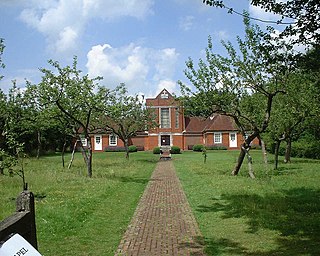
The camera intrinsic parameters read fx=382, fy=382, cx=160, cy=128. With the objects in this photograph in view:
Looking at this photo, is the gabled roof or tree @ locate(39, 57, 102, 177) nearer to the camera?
tree @ locate(39, 57, 102, 177)

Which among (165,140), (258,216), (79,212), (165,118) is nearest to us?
(258,216)

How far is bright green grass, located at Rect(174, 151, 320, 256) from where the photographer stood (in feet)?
26.0

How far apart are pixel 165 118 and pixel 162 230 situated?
55.6m

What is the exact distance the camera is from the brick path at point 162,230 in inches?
306

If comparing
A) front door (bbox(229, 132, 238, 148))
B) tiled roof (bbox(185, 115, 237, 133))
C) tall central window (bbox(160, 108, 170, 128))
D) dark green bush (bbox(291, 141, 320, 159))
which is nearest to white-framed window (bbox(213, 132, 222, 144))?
tiled roof (bbox(185, 115, 237, 133))

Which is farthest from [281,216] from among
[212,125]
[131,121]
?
[212,125]

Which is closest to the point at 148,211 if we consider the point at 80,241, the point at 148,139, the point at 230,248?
the point at 80,241

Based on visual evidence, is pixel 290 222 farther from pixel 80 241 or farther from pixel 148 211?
pixel 80 241

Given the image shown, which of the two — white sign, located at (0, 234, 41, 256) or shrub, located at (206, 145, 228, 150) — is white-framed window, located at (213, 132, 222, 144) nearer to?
shrub, located at (206, 145, 228, 150)


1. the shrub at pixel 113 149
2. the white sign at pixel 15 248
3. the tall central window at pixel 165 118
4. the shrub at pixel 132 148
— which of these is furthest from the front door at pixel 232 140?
the white sign at pixel 15 248

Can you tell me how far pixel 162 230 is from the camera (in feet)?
31.0

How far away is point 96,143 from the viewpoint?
64.8 metres

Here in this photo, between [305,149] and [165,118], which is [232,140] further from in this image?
[305,149]

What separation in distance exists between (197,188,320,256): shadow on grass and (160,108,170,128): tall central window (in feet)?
162
